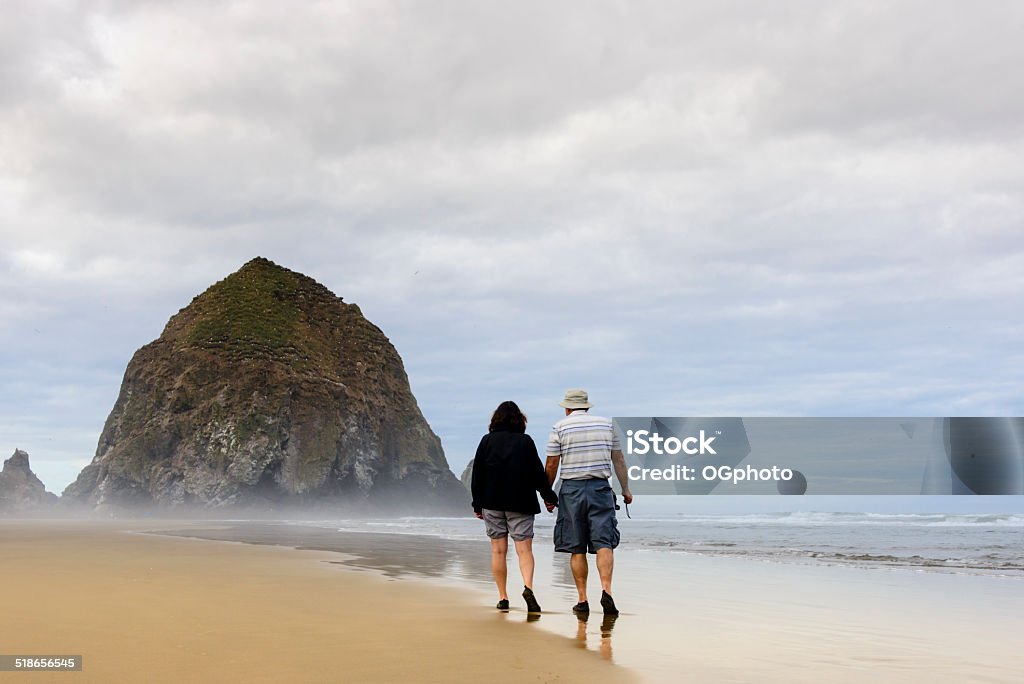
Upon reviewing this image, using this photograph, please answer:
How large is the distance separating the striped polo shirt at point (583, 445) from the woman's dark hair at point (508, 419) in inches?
13.3

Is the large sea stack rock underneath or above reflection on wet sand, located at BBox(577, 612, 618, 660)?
above

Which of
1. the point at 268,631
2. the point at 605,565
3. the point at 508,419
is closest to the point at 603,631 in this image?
the point at 605,565

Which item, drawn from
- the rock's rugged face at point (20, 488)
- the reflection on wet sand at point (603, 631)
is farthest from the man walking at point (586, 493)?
the rock's rugged face at point (20, 488)

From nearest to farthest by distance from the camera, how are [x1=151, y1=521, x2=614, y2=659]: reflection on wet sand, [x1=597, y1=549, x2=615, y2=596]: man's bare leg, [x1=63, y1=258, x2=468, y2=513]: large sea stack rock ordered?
[x1=151, y1=521, x2=614, y2=659]: reflection on wet sand
[x1=597, y1=549, x2=615, y2=596]: man's bare leg
[x1=63, y1=258, x2=468, y2=513]: large sea stack rock

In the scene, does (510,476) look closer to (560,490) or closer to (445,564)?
(560,490)

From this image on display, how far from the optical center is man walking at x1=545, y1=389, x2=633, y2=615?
8.03m

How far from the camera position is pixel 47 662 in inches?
198

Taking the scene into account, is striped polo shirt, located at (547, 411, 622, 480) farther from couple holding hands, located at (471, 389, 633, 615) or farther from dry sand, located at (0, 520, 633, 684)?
dry sand, located at (0, 520, 633, 684)

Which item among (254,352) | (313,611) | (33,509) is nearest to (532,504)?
(313,611)

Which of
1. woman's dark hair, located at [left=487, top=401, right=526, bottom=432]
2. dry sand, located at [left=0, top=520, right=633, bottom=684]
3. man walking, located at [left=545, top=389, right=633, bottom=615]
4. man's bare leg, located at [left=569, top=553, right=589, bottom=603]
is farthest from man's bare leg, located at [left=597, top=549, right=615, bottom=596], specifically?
woman's dark hair, located at [left=487, top=401, right=526, bottom=432]

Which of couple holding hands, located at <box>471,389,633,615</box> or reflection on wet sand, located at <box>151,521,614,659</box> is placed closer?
reflection on wet sand, located at <box>151,521,614,659</box>

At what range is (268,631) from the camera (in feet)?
21.1

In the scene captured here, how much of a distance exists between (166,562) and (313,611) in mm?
6439

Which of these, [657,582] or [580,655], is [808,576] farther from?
[580,655]
